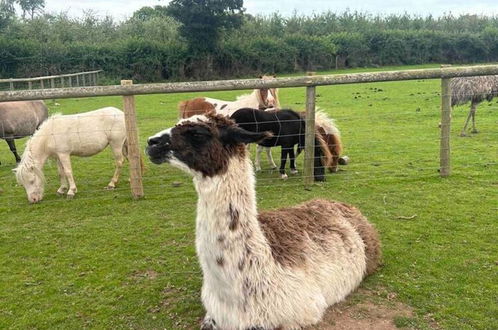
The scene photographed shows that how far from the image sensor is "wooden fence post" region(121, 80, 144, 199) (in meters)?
7.01

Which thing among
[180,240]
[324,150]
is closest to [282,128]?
[324,150]

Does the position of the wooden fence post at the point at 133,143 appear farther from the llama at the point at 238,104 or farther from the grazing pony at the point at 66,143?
the llama at the point at 238,104

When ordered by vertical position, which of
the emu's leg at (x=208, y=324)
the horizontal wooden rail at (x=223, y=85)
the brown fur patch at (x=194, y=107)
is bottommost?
the emu's leg at (x=208, y=324)

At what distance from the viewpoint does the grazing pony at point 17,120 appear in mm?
10734

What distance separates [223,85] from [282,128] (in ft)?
5.92

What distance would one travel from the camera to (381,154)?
32.9 feet

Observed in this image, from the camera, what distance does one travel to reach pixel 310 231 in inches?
160

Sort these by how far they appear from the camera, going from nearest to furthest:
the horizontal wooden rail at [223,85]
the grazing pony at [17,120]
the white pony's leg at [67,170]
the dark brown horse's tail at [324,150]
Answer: the horizontal wooden rail at [223,85]
the white pony's leg at [67,170]
the dark brown horse's tail at [324,150]
the grazing pony at [17,120]

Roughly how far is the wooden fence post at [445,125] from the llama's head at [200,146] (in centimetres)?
526

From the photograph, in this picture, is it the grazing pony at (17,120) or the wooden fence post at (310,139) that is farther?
the grazing pony at (17,120)

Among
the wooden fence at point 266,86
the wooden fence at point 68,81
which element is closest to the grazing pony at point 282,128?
the wooden fence at point 266,86

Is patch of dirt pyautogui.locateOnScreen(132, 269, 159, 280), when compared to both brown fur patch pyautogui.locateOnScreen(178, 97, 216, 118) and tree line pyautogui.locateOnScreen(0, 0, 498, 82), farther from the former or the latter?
tree line pyautogui.locateOnScreen(0, 0, 498, 82)

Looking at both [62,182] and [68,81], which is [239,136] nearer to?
[62,182]

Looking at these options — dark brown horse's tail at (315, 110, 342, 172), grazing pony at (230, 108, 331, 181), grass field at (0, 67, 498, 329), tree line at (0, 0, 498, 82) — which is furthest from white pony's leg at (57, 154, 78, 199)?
tree line at (0, 0, 498, 82)
